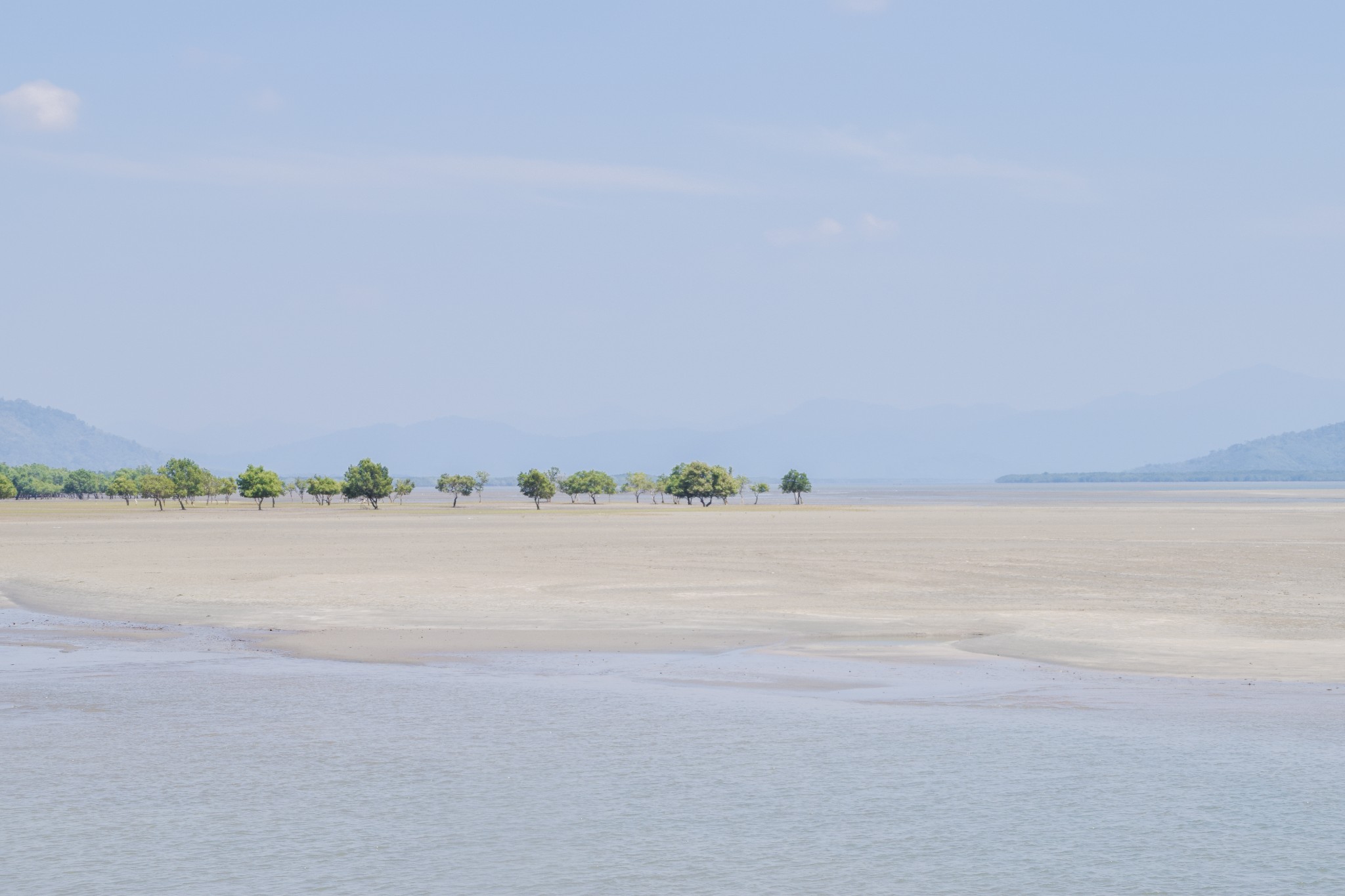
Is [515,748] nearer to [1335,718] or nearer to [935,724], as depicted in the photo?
[935,724]

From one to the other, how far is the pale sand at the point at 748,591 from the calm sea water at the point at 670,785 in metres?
4.92

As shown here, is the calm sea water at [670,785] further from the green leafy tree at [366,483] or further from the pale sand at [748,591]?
the green leafy tree at [366,483]

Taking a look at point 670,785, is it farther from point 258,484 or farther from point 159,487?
point 159,487

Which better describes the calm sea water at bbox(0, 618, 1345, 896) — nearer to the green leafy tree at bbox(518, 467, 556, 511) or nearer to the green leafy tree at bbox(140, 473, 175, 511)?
the green leafy tree at bbox(518, 467, 556, 511)

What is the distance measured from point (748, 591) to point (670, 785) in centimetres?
2406

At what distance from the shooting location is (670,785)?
591 inches

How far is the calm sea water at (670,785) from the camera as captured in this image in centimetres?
1201

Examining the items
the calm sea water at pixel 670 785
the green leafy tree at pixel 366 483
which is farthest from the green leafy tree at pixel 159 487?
the calm sea water at pixel 670 785

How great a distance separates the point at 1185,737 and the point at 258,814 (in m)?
12.2

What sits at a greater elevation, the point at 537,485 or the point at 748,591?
the point at 537,485

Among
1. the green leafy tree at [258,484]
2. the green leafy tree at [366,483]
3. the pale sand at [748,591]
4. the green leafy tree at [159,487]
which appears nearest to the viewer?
the pale sand at [748,591]

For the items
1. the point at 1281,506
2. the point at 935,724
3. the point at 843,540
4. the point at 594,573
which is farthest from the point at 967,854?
the point at 1281,506

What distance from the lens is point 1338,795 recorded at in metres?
14.3

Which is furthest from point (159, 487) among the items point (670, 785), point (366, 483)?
point (670, 785)
